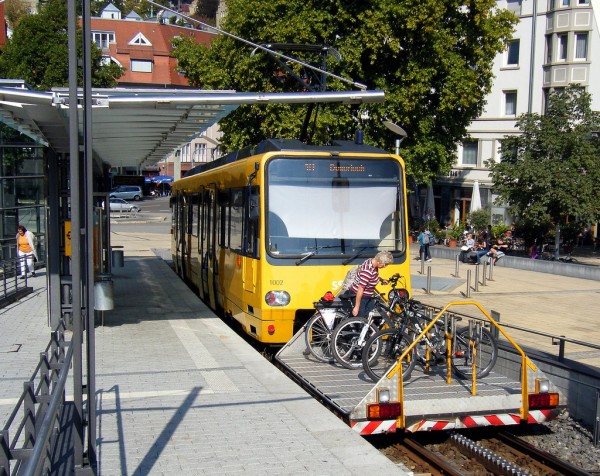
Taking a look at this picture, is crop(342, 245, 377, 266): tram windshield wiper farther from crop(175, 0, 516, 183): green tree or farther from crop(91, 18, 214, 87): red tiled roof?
crop(91, 18, 214, 87): red tiled roof

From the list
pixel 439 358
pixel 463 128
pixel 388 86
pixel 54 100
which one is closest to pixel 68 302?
pixel 54 100

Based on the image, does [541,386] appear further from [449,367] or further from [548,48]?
[548,48]

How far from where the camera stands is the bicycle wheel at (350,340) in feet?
30.7

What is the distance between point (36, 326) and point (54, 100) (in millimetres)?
5803

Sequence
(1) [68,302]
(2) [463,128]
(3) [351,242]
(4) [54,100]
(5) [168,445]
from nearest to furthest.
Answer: (5) [168,445] → (4) [54,100] → (3) [351,242] → (1) [68,302] → (2) [463,128]

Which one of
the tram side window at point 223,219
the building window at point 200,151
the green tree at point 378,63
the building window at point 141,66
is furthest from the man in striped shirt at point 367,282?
the building window at point 141,66

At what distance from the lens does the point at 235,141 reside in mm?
30297

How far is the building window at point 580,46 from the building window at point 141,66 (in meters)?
49.3

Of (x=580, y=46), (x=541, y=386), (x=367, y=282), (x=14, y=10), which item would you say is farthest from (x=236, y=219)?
(x=14, y=10)

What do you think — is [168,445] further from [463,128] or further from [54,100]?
[463,128]

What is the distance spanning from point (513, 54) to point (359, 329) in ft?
130

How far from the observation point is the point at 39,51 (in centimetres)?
5053

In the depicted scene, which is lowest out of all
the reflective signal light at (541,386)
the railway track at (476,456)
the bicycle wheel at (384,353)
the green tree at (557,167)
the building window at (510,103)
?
the railway track at (476,456)

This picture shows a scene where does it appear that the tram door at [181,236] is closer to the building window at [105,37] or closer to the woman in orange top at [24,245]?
the woman in orange top at [24,245]
